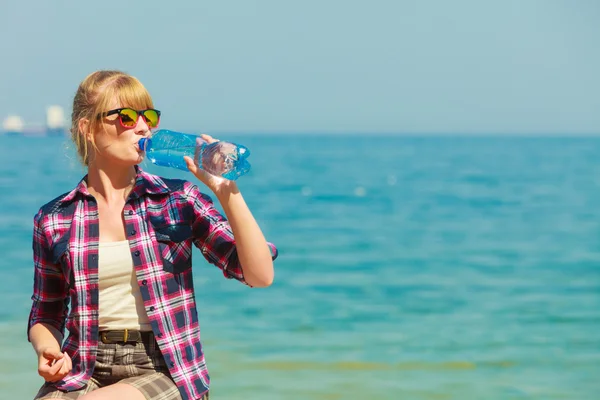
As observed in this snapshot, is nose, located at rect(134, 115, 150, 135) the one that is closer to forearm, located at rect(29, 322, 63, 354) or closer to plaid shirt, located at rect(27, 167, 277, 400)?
plaid shirt, located at rect(27, 167, 277, 400)

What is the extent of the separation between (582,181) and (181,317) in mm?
35637

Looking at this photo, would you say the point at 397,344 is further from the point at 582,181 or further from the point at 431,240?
the point at 582,181

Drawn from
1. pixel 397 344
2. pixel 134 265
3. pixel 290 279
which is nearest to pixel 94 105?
pixel 134 265

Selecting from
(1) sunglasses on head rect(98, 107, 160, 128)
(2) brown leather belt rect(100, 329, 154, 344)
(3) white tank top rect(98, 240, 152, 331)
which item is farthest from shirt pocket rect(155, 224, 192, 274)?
(1) sunglasses on head rect(98, 107, 160, 128)

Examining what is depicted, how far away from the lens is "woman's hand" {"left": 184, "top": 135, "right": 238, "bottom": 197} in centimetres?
268

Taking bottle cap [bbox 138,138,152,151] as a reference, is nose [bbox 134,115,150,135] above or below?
above

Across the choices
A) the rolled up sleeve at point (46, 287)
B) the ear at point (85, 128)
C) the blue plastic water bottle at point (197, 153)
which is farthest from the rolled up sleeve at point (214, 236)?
the rolled up sleeve at point (46, 287)

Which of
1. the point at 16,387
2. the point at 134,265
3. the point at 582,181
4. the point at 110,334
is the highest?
the point at 582,181

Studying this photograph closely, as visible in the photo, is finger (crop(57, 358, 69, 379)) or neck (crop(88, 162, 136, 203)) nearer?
finger (crop(57, 358, 69, 379))

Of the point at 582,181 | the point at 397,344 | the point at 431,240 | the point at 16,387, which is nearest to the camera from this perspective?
the point at 16,387

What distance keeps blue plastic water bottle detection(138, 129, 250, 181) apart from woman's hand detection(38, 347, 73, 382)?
680mm

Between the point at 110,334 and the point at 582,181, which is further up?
the point at 582,181

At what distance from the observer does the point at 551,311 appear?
10.5m

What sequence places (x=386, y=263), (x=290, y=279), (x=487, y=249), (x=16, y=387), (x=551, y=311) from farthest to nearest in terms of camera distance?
(x=487, y=249)
(x=386, y=263)
(x=290, y=279)
(x=551, y=311)
(x=16, y=387)
